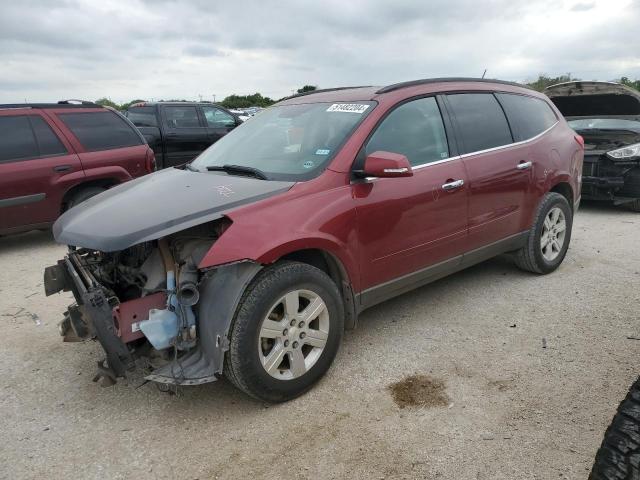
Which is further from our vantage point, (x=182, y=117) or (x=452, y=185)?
(x=182, y=117)

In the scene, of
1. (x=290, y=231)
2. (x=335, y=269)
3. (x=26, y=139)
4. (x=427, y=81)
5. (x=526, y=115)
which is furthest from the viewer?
(x=26, y=139)

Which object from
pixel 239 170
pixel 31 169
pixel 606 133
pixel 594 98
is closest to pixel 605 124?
pixel 606 133

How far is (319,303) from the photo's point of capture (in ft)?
9.65

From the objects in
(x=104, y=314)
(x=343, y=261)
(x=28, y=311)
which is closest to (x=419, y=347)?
(x=343, y=261)

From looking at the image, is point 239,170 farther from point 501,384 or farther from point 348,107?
point 501,384

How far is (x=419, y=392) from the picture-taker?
2961mm

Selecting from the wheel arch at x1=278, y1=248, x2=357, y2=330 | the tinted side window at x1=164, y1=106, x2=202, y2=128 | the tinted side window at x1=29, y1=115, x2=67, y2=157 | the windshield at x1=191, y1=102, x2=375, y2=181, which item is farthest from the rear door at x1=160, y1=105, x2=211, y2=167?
the wheel arch at x1=278, y1=248, x2=357, y2=330

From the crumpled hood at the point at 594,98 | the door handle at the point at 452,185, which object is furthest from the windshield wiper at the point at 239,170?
the crumpled hood at the point at 594,98

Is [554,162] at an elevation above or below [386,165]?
below

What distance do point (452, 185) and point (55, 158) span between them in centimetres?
491

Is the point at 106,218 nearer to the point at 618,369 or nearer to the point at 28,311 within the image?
the point at 28,311

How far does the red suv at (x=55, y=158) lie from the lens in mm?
5945

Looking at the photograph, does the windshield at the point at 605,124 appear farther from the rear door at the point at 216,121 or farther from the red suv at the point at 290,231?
the rear door at the point at 216,121

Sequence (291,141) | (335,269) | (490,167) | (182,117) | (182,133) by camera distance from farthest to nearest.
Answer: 1. (182,117)
2. (182,133)
3. (490,167)
4. (291,141)
5. (335,269)
